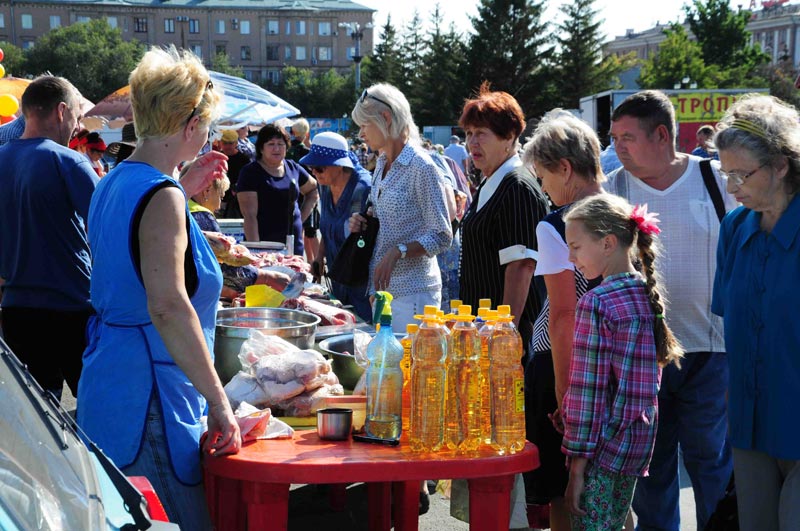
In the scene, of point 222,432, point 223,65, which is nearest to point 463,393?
point 222,432

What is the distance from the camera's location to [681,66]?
6775 cm

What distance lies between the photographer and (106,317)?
256 centimetres

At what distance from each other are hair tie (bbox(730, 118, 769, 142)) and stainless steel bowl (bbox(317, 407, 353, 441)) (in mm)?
1633

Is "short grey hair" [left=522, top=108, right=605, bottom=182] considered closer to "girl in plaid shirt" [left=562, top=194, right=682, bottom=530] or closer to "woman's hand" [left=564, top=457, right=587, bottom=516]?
"girl in plaid shirt" [left=562, top=194, right=682, bottom=530]

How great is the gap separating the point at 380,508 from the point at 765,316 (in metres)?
2.14

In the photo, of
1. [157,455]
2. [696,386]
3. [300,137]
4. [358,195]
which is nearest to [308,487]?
[358,195]

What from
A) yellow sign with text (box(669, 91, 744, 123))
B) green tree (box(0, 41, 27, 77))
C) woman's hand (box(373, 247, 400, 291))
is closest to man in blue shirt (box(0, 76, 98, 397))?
woman's hand (box(373, 247, 400, 291))

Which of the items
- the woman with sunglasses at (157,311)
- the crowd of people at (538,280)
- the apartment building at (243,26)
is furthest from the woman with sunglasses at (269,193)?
the apartment building at (243,26)

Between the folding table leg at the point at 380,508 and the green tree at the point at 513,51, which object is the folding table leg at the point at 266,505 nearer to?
the folding table leg at the point at 380,508

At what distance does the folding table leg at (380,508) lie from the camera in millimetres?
4266

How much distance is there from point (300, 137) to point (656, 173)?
→ 1022 cm

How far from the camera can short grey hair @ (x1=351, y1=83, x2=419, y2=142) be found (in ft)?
15.3

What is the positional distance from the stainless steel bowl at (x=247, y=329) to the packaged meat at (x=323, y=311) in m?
0.32

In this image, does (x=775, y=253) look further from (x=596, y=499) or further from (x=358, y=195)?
(x=358, y=195)
